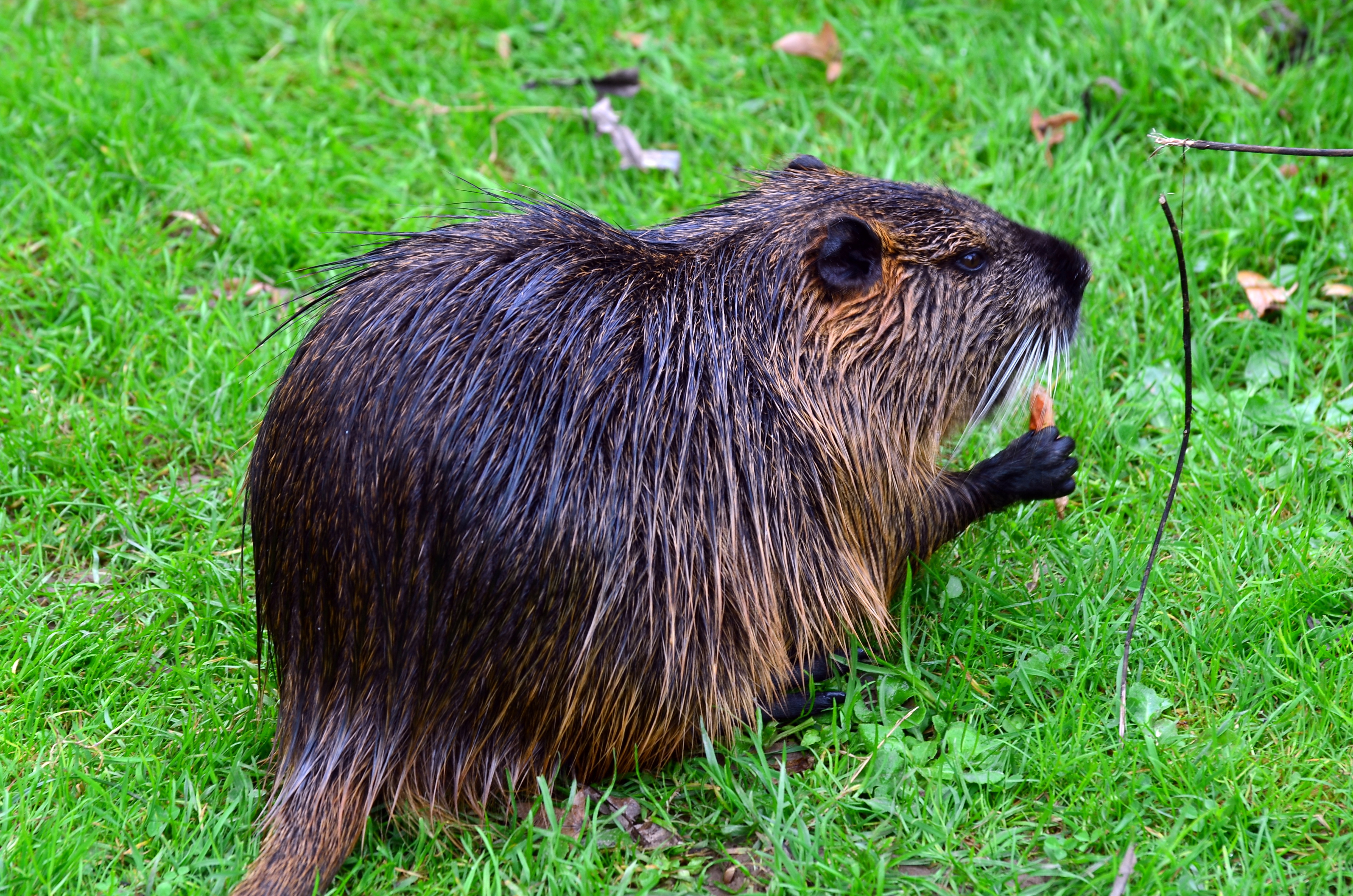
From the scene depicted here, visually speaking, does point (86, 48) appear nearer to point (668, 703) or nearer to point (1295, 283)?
point (668, 703)

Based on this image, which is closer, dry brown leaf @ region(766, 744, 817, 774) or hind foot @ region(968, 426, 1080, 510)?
dry brown leaf @ region(766, 744, 817, 774)

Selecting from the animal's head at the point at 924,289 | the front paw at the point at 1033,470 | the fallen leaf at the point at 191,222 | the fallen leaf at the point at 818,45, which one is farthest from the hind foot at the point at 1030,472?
the fallen leaf at the point at 191,222

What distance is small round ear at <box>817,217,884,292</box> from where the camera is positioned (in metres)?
2.71

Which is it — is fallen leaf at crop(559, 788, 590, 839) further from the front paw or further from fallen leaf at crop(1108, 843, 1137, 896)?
the front paw

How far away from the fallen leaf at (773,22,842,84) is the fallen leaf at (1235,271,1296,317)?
1699 millimetres

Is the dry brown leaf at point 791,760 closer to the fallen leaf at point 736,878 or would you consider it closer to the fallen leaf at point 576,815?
the fallen leaf at point 736,878

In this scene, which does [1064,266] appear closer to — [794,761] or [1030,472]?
[1030,472]

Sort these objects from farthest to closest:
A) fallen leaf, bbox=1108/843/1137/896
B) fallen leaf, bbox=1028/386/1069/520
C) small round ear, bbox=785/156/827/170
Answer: fallen leaf, bbox=1028/386/1069/520 < small round ear, bbox=785/156/827/170 < fallen leaf, bbox=1108/843/1137/896

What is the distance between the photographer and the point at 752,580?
8.41ft

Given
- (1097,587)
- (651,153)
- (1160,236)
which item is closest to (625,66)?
(651,153)

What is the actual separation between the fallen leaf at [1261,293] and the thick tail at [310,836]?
9.32 ft

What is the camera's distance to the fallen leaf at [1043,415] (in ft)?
10.8

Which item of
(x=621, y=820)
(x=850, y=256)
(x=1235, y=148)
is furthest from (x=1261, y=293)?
(x=621, y=820)

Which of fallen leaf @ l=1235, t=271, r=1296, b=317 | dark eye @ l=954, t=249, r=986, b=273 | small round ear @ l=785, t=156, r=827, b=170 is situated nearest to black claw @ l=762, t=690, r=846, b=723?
dark eye @ l=954, t=249, r=986, b=273
